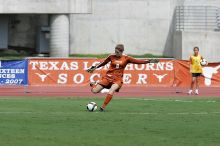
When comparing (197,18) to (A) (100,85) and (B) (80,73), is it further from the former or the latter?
(A) (100,85)

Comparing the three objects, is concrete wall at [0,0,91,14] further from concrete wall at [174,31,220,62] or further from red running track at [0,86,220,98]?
red running track at [0,86,220,98]

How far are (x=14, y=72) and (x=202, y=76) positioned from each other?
28.5 ft

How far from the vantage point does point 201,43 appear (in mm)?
41156

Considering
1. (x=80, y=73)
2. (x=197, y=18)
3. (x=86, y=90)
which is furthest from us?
(x=197, y=18)

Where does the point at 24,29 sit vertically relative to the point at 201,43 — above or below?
above

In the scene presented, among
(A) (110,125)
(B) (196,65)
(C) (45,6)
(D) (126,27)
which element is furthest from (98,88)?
(D) (126,27)

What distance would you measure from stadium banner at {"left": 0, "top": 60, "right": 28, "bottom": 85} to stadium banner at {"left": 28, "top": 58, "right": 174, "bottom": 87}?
1.04 feet

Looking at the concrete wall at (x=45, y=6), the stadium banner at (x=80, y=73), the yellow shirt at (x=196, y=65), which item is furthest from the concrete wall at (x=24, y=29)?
the yellow shirt at (x=196, y=65)

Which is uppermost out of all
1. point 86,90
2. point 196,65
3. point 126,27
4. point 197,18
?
point 197,18

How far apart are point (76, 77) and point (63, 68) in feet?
2.30

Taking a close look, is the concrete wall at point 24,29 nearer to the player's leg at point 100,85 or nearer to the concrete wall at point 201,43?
the concrete wall at point 201,43

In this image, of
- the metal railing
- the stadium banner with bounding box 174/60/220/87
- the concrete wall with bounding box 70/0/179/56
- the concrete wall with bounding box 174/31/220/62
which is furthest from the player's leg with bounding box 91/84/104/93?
the metal railing

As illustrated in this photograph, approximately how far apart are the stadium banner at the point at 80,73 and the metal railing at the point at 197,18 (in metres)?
12.7

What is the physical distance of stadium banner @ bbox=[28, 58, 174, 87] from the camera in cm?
2954
